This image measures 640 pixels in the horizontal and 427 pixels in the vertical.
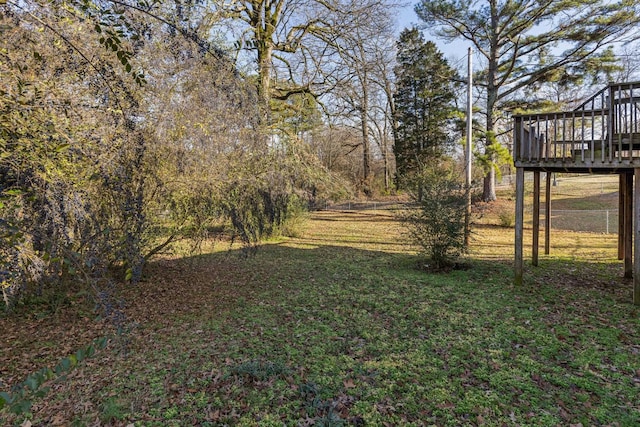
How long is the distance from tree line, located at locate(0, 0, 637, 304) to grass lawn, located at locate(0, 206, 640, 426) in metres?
0.94

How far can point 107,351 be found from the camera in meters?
4.05

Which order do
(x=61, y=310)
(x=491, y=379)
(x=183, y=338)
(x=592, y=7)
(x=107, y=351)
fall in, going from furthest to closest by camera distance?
(x=592, y=7), (x=61, y=310), (x=183, y=338), (x=107, y=351), (x=491, y=379)

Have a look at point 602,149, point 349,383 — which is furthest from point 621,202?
point 349,383

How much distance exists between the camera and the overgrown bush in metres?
Answer: 6.97

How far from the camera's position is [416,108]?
2225 centimetres

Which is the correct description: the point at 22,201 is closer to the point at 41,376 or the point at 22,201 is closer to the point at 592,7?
the point at 41,376

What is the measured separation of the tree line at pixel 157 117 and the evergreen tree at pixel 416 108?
915cm

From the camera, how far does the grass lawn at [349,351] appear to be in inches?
114

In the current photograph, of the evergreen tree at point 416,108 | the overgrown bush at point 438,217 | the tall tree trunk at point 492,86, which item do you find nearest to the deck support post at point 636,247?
the overgrown bush at point 438,217

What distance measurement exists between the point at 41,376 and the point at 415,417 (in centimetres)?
266

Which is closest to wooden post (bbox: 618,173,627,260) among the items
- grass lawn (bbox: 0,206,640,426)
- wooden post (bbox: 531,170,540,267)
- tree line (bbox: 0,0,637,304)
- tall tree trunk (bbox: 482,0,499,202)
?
grass lawn (bbox: 0,206,640,426)

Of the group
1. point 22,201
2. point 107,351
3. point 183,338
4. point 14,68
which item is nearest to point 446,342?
point 183,338

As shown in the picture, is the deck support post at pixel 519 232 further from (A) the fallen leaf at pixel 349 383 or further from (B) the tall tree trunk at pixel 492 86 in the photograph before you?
(B) the tall tree trunk at pixel 492 86

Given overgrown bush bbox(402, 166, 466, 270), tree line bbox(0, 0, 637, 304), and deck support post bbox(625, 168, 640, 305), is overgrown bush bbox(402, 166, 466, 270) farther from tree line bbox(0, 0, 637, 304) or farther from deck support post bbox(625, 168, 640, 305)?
deck support post bbox(625, 168, 640, 305)
